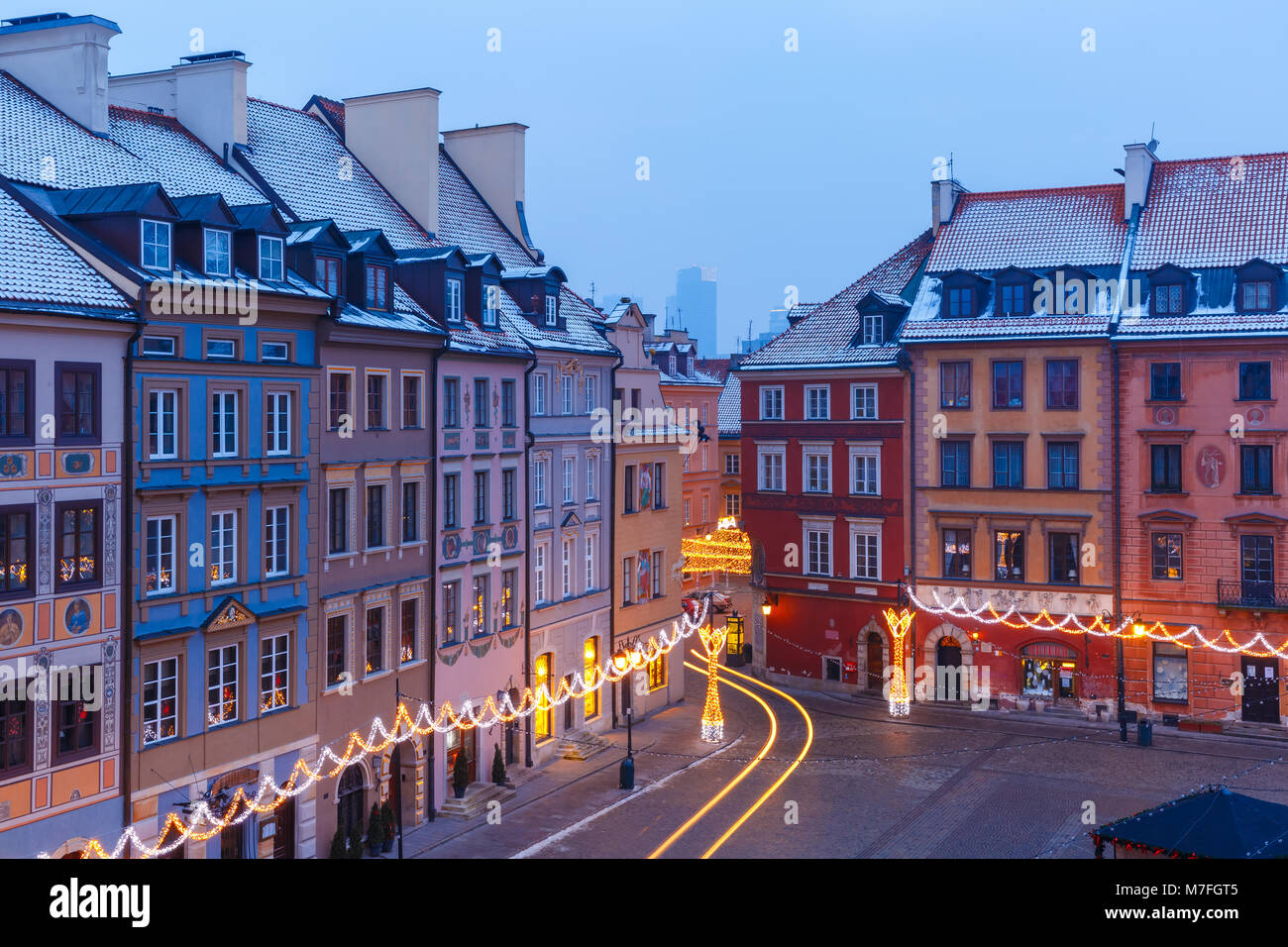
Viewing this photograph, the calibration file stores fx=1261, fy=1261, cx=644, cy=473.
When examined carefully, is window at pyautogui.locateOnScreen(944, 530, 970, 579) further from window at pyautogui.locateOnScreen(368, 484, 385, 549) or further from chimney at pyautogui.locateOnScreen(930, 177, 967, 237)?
window at pyautogui.locateOnScreen(368, 484, 385, 549)

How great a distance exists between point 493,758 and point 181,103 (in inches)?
930

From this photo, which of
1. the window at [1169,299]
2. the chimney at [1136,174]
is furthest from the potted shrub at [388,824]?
the chimney at [1136,174]

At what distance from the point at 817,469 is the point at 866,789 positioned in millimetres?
20284

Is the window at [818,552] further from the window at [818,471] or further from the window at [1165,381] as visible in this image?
the window at [1165,381]

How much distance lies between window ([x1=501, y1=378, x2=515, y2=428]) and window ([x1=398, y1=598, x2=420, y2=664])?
811 centimetres

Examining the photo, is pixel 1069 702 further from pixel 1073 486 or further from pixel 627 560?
pixel 627 560

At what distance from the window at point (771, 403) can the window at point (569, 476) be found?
15.4m

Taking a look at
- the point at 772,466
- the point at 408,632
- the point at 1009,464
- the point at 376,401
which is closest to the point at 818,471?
the point at 772,466

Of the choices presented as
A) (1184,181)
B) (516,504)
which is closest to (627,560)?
(516,504)

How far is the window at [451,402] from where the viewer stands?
40.3 metres

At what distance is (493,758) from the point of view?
42.1 metres

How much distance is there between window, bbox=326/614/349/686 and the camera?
34.5m

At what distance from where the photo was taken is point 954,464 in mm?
55688

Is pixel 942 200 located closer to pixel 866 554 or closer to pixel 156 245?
pixel 866 554
